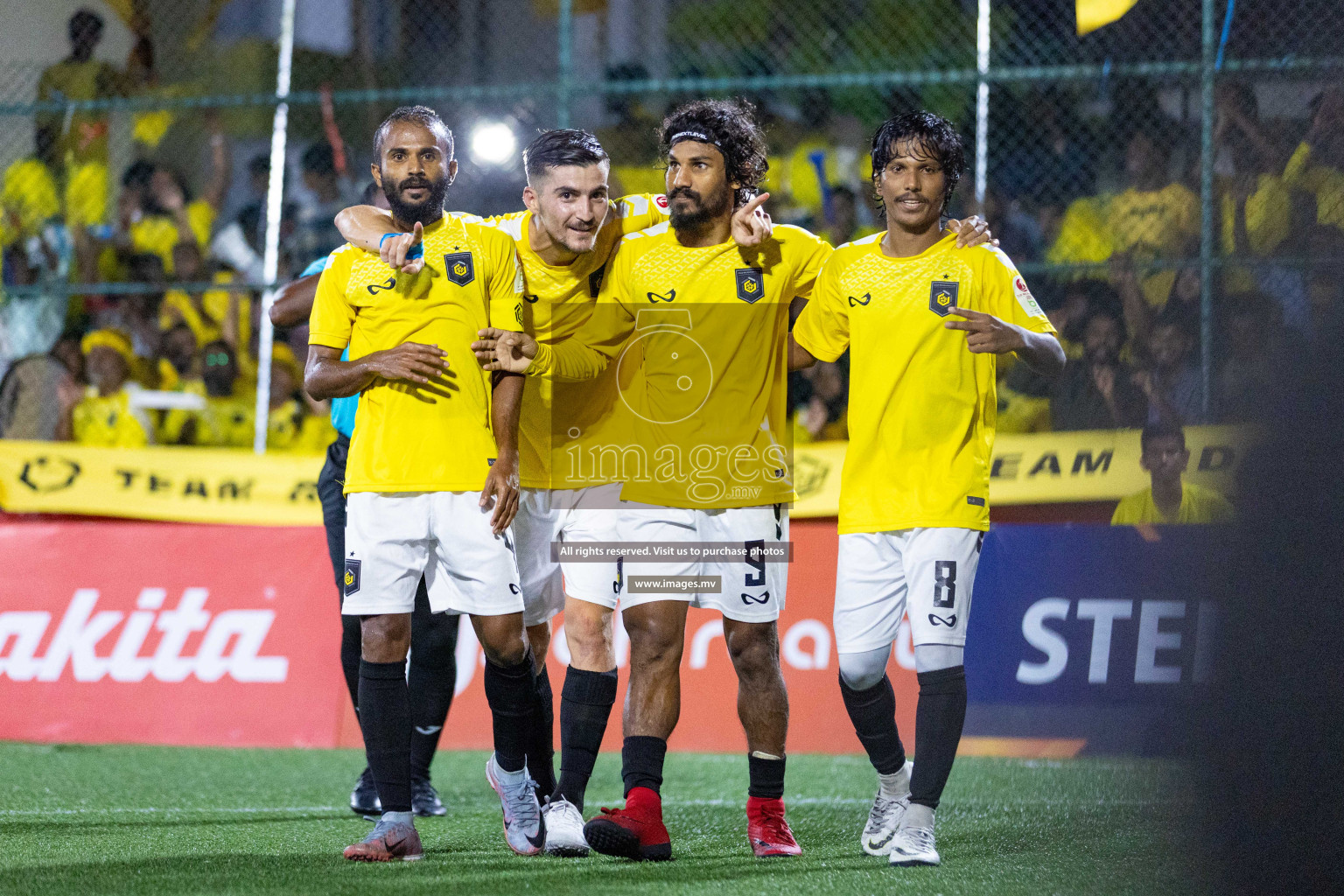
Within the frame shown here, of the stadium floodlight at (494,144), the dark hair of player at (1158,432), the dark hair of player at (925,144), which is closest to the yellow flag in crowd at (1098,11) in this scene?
the dark hair of player at (1158,432)

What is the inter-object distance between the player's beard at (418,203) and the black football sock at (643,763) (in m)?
1.69

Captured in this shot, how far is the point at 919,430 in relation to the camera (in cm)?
418

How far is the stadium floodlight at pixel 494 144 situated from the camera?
10.3 m

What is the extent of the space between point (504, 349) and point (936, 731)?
65.1 inches

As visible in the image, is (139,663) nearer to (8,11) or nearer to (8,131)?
(8,131)

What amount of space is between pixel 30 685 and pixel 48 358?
2.42m

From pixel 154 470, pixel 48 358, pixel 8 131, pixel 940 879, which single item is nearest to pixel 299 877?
pixel 940 879

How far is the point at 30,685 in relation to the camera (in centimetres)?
726

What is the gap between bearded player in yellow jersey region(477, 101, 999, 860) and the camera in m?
4.32

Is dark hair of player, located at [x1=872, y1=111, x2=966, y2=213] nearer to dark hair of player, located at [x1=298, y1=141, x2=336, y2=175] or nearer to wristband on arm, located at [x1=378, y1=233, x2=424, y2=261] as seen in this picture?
wristband on arm, located at [x1=378, y1=233, x2=424, y2=261]

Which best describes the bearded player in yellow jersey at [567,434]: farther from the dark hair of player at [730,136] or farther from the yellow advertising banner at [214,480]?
the yellow advertising banner at [214,480]

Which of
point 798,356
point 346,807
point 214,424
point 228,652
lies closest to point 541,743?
point 346,807

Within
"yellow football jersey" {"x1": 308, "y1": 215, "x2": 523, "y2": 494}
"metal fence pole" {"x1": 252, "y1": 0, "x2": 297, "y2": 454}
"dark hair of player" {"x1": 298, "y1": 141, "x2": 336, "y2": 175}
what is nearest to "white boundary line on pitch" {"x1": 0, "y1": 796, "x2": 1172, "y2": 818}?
"yellow football jersey" {"x1": 308, "y1": 215, "x2": 523, "y2": 494}

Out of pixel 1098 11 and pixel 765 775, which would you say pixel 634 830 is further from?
pixel 1098 11
